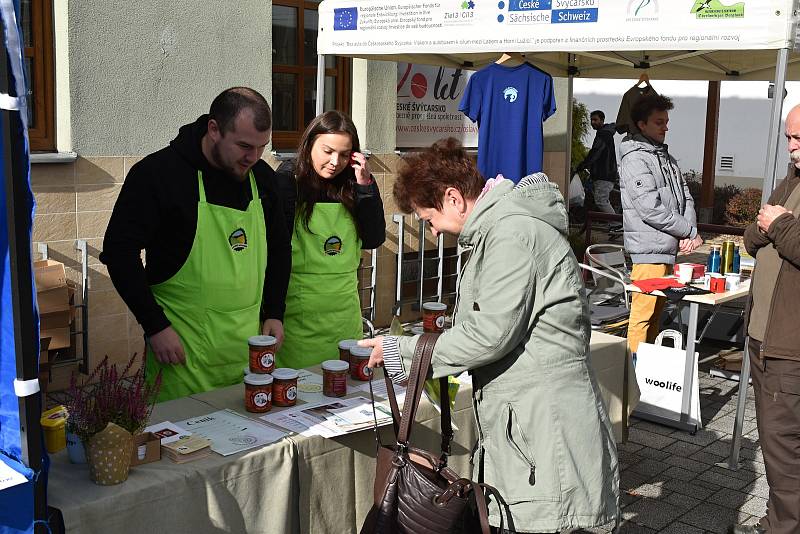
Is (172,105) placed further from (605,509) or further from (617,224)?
(617,224)

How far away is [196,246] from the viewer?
3.21 metres

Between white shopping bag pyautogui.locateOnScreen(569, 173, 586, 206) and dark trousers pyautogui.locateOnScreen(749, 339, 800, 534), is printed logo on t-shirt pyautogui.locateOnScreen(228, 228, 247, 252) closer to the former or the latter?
dark trousers pyautogui.locateOnScreen(749, 339, 800, 534)

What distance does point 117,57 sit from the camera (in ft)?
19.4

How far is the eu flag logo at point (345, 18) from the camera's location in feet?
19.4

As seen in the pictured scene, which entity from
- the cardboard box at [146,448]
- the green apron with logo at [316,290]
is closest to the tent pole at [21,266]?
the cardboard box at [146,448]

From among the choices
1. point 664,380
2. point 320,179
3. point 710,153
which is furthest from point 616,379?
point 710,153

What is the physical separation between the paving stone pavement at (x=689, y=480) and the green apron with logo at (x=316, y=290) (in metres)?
1.37

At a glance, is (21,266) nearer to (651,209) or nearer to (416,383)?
(416,383)

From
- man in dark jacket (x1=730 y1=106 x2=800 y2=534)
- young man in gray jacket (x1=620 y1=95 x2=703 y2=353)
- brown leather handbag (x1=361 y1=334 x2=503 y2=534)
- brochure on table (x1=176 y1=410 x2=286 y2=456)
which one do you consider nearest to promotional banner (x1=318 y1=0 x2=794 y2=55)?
man in dark jacket (x1=730 y1=106 x2=800 y2=534)

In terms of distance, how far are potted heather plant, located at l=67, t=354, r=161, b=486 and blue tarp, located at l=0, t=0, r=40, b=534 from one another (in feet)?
0.87

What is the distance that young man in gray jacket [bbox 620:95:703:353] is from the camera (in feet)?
19.7

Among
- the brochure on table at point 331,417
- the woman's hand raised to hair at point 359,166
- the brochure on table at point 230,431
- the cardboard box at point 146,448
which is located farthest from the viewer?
the woman's hand raised to hair at point 359,166

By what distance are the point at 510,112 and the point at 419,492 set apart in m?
4.78

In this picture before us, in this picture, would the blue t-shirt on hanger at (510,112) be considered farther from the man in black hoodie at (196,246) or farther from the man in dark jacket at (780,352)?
→ the man in black hoodie at (196,246)
